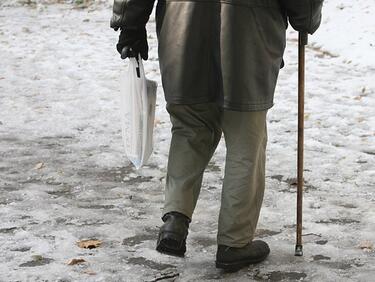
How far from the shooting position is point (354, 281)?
3889mm

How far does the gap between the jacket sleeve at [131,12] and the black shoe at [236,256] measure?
1239mm

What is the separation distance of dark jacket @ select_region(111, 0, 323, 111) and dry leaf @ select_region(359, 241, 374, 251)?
1127 mm

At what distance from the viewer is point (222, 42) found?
3754 millimetres

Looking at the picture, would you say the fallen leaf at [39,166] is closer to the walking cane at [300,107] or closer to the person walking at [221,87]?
the person walking at [221,87]

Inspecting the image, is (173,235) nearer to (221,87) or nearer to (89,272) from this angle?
(89,272)

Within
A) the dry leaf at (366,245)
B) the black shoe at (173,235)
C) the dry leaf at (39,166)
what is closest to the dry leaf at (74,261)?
the black shoe at (173,235)

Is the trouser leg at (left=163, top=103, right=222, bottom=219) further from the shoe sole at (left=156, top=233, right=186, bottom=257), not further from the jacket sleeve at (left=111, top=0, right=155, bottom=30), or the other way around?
the jacket sleeve at (left=111, top=0, right=155, bottom=30)

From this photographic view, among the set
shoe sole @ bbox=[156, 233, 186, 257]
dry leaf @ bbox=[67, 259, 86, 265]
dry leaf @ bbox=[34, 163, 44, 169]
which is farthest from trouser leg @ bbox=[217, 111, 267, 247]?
dry leaf @ bbox=[34, 163, 44, 169]

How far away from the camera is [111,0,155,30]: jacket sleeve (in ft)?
12.6

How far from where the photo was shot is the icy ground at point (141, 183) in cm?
414

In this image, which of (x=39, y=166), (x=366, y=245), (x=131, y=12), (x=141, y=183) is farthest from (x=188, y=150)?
(x=39, y=166)

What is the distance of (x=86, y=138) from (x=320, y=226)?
2.92 m

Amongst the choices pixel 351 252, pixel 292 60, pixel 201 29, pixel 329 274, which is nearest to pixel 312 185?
pixel 351 252

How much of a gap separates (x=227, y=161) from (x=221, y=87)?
393 millimetres
